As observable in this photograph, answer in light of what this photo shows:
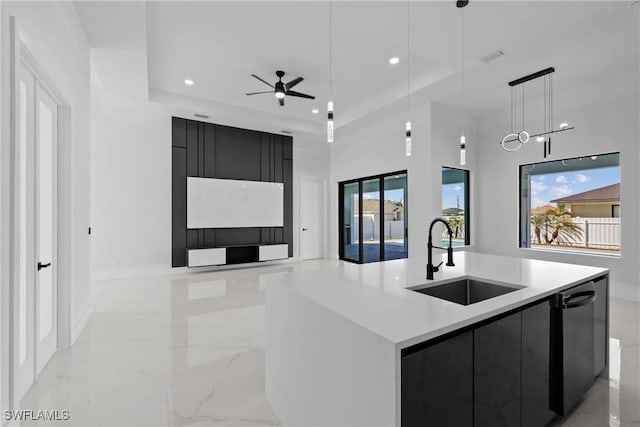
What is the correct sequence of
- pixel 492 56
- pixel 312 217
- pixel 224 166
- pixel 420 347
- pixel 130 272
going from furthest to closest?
pixel 312 217
pixel 224 166
pixel 130 272
pixel 492 56
pixel 420 347

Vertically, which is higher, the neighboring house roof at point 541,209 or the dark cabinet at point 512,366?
the neighboring house roof at point 541,209

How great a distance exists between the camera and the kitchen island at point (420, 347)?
107 cm

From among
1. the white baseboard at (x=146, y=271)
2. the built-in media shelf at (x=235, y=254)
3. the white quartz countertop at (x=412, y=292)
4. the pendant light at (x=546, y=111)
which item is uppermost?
the pendant light at (x=546, y=111)

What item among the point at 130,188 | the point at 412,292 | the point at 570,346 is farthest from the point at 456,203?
the point at 130,188

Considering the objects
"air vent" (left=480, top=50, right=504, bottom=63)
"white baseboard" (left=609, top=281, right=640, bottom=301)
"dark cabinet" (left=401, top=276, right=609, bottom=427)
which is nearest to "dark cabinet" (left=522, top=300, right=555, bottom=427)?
"dark cabinet" (left=401, top=276, right=609, bottom=427)

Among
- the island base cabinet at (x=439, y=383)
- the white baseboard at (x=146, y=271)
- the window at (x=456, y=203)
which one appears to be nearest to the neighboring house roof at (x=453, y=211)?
the window at (x=456, y=203)

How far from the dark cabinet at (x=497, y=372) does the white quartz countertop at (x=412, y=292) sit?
0.09m

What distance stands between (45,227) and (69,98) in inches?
47.8

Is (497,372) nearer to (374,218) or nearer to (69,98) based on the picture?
(69,98)

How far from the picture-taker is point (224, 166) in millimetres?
6512

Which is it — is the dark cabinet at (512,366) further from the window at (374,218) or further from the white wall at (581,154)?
the window at (374,218)

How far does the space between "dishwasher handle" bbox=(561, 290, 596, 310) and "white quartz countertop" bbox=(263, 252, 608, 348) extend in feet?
0.21

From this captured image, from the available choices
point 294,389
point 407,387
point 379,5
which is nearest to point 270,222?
point 379,5

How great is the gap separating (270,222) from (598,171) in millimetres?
5961
